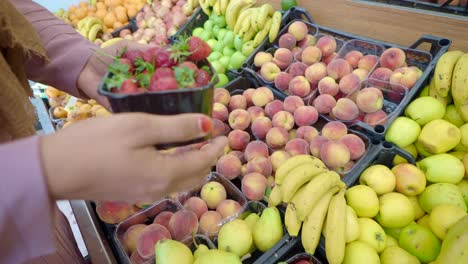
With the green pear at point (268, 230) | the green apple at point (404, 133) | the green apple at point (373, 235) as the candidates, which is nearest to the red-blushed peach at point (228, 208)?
the green pear at point (268, 230)

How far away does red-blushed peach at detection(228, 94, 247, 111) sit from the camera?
1756 millimetres

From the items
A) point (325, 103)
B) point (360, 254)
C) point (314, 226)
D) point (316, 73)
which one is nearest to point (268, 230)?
point (314, 226)

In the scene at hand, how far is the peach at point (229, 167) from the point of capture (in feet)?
4.64

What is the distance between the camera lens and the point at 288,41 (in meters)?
2.00

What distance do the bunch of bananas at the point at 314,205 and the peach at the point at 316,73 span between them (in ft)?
2.24

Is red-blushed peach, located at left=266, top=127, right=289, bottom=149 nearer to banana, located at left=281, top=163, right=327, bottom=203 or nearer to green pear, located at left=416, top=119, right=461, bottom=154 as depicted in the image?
banana, located at left=281, top=163, right=327, bottom=203

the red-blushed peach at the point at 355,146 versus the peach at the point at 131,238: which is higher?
the red-blushed peach at the point at 355,146

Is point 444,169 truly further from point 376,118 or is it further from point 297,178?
point 297,178

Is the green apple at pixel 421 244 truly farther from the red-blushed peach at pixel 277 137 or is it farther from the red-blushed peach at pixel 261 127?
the red-blushed peach at pixel 261 127

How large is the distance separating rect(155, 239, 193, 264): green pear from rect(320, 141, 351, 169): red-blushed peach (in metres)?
0.64

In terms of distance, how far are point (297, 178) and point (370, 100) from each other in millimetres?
633

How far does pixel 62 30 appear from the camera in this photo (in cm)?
115

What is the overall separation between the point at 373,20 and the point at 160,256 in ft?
5.38

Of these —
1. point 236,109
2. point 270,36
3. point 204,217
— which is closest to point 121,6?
point 270,36
